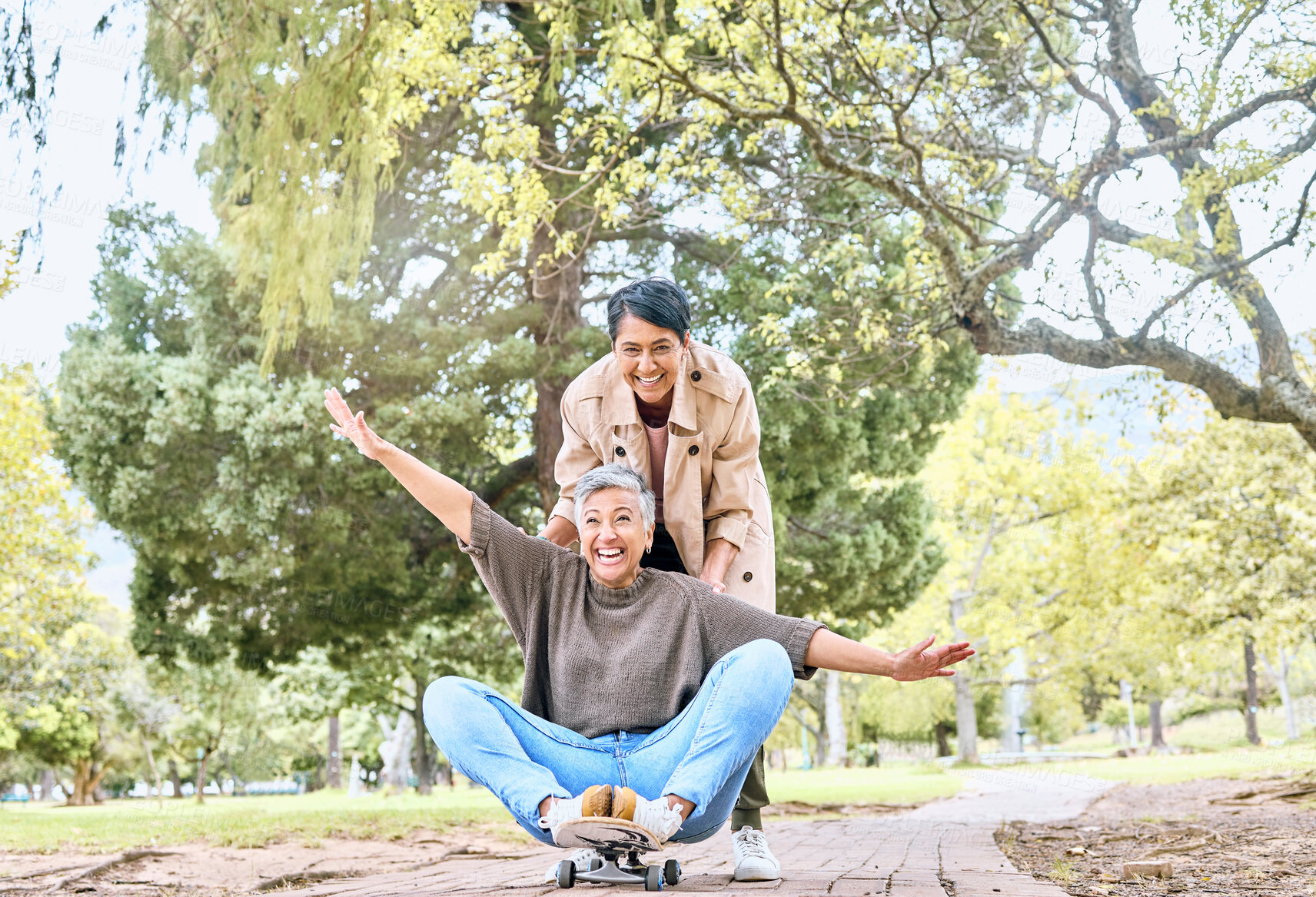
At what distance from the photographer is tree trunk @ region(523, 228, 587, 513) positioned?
427 inches

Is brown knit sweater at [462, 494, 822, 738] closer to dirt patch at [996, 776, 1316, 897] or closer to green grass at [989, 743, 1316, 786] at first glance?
dirt patch at [996, 776, 1316, 897]

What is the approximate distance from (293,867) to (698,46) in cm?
818

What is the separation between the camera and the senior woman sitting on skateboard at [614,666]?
2.52 meters

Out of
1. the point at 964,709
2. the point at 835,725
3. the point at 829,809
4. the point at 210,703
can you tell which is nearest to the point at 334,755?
the point at 210,703

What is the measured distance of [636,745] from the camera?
268cm

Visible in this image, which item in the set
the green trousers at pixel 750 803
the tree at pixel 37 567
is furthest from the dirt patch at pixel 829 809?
the tree at pixel 37 567

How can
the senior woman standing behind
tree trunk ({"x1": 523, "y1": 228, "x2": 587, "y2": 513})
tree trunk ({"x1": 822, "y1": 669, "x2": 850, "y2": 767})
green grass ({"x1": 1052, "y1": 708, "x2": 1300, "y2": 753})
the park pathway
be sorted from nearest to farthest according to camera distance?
the park pathway
the senior woman standing behind
tree trunk ({"x1": 523, "y1": 228, "x2": 587, "y2": 513})
tree trunk ({"x1": 822, "y1": 669, "x2": 850, "y2": 767})
green grass ({"x1": 1052, "y1": 708, "x2": 1300, "y2": 753})

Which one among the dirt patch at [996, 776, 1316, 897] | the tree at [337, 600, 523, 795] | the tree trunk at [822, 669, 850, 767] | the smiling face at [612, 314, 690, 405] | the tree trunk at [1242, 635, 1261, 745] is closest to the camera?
the smiling face at [612, 314, 690, 405]

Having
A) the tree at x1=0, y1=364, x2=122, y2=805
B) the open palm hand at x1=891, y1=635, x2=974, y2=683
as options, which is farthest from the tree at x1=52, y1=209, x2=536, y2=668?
the open palm hand at x1=891, y1=635, x2=974, y2=683

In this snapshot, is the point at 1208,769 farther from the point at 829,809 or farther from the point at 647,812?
the point at 647,812

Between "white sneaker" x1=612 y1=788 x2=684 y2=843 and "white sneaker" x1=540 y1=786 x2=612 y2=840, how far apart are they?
0.06 feet

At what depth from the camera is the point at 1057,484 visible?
21.2 metres

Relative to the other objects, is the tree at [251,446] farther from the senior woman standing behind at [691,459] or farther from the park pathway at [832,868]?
the senior woman standing behind at [691,459]

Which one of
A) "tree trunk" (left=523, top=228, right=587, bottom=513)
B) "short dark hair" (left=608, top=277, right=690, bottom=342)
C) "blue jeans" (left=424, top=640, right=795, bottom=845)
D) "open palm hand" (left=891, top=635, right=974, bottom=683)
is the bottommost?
"blue jeans" (left=424, top=640, right=795, bottom=845)
